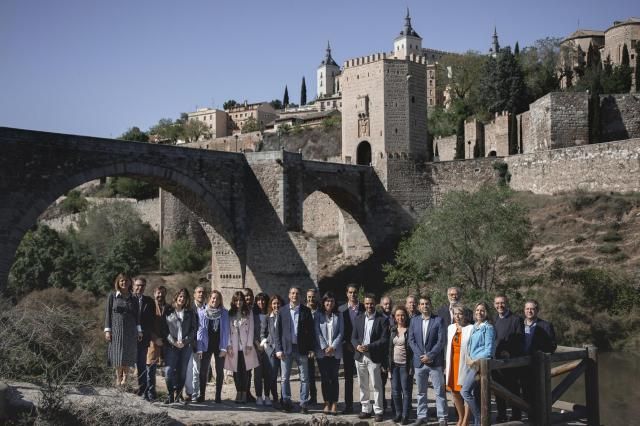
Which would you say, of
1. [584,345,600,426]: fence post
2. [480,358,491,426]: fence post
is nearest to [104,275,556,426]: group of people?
[480,358,491,426]: fence post

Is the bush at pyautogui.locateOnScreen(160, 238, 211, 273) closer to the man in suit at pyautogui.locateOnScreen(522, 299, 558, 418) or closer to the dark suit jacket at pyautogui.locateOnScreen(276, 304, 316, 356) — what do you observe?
the dark suit jacket at pyautogui.locateOnScreen(276, 304, 316, 356)

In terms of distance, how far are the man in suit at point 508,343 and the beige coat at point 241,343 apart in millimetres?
3372

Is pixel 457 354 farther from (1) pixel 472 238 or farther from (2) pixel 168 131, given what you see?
(2) pixel 168 131

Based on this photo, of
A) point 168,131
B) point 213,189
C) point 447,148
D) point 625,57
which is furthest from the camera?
point 168,131

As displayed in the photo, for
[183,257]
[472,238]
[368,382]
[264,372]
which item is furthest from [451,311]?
[183,257]

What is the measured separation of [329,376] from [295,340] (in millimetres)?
712

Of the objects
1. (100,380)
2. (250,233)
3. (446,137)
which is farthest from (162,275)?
(100,380)

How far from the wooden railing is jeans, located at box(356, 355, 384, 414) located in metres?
1.60

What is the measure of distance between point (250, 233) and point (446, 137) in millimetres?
23665

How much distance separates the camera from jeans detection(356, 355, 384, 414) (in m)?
9.98

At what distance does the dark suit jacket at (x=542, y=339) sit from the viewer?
9.33 metres

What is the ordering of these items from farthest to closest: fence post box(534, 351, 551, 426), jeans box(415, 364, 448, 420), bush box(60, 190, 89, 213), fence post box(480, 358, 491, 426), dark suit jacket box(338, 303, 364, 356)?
bush box(60, 190, 89, 213) → dark suit jacket box(338, 303, 364, 356) → jeans box(415, 364, 448, 420) → fence post box(534, 351, 551, 426) → fence post box(480, 358, 491, 426)

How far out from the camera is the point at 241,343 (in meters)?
10.5

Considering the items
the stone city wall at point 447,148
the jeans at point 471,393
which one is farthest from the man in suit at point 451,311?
the stone city wall at point 447,148
